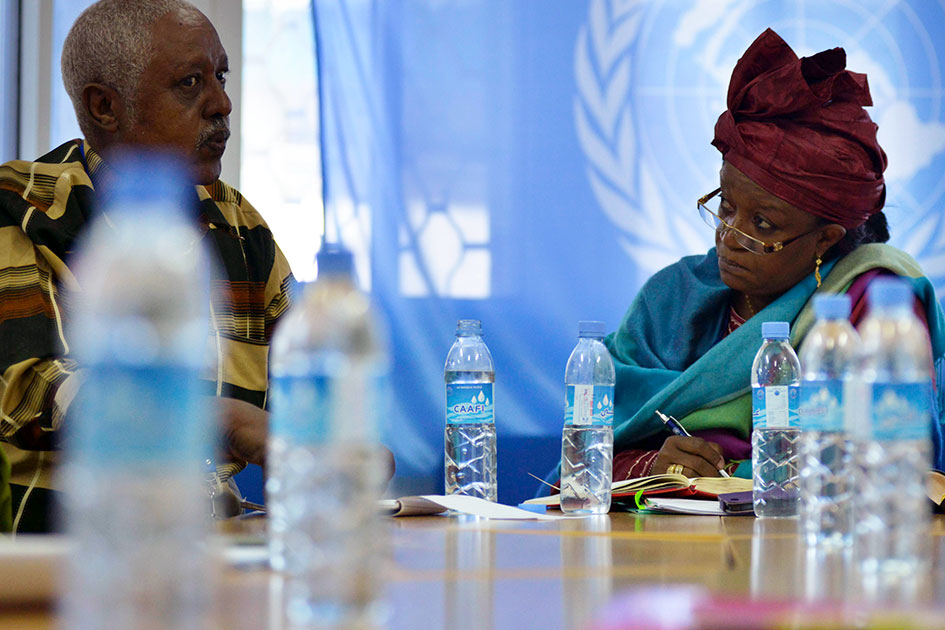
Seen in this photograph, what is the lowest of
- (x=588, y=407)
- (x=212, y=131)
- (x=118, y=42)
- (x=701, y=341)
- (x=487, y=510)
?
(x=487, y=510)

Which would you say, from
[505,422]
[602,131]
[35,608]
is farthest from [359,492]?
[602,131]

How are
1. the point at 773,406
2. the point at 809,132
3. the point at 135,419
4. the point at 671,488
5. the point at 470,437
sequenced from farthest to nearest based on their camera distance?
the point at 470,437
the point at 809,132
the point at 671,488
the point at 773,406
the point at 135,419

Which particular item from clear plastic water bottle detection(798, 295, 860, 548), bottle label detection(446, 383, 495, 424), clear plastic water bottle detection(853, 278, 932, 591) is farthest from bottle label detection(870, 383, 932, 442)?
bottle label detection(446, 383, 495, 424)

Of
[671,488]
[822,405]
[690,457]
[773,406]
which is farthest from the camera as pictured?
[690,457]

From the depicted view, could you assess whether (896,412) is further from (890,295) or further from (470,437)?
(470,437)

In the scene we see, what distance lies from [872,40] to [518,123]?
3.50 ft

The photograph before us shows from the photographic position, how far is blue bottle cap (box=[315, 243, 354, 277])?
2.02 ft

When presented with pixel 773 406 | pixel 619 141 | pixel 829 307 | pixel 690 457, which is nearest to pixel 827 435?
pixel 829 307

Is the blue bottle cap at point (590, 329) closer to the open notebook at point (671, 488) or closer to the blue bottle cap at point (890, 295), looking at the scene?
the open notebook at point (671, 488)

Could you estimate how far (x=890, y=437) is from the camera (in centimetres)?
80

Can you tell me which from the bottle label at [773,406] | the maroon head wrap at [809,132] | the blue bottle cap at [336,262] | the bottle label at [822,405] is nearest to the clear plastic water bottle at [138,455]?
the blue bottle cap at [336,262]

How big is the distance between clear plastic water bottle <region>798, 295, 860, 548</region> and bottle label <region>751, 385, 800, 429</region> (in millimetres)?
439

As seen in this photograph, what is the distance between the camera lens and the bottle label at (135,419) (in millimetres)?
477

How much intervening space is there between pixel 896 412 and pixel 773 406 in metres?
0.80
